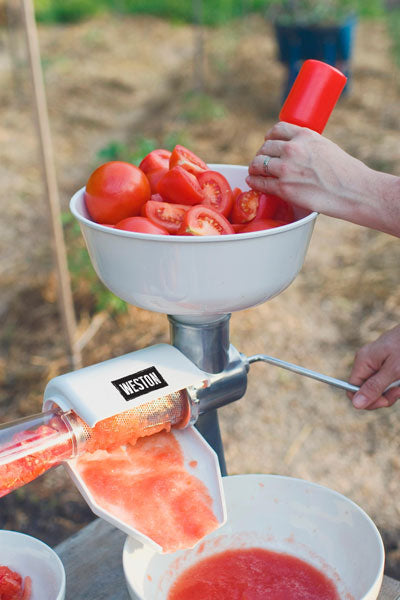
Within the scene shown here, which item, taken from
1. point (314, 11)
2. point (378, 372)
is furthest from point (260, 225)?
point (314, 11)

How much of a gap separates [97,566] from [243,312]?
1940 millimetres

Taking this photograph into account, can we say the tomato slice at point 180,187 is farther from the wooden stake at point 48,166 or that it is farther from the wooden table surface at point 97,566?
the wooden stake at point 48,166

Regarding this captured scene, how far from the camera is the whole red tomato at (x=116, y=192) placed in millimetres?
1039

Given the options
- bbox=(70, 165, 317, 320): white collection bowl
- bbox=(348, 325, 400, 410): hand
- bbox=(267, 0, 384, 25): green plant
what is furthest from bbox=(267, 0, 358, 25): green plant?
bbox=(70, 165, 317, 320): white collection bowl

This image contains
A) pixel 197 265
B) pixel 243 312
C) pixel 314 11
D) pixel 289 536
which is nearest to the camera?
pixel 197 265

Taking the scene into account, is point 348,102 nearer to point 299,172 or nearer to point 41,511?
point 41,511

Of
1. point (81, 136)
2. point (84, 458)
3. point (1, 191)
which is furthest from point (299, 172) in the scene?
point (81, 136)

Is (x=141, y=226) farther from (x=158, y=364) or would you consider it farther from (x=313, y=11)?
(x=313, y=11)

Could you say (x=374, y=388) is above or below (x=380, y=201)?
below

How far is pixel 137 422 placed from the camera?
3.41ft

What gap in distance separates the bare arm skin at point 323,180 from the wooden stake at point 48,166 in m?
1.35

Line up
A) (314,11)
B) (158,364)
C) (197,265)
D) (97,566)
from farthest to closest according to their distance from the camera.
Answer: (314,11) < (97,566) < (158,364) < (197,265)

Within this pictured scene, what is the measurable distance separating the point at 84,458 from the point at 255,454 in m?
1.39

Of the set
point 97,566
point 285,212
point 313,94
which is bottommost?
point 97,566
